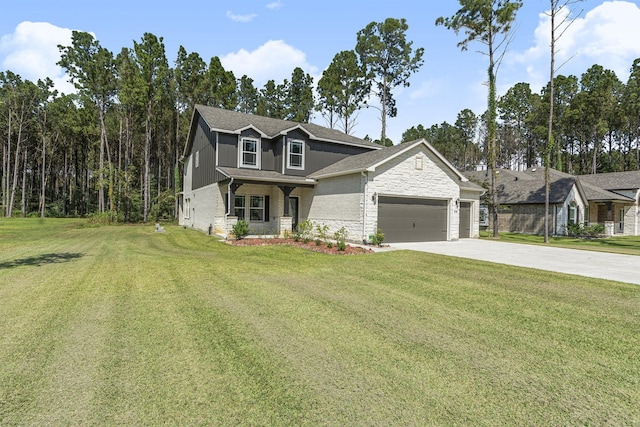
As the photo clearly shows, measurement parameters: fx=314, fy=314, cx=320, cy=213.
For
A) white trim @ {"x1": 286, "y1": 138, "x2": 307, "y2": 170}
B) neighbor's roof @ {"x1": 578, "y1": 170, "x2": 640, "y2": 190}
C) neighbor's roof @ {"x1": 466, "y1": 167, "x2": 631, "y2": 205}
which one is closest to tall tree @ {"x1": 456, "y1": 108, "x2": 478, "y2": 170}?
neighbor's roof @ {"x1": 578, "y1": 170, "x2": 640, "y2": 190}

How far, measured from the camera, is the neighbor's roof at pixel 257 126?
18.8 m

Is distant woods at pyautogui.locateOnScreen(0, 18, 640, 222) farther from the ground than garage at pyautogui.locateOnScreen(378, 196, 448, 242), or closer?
farther from the ground

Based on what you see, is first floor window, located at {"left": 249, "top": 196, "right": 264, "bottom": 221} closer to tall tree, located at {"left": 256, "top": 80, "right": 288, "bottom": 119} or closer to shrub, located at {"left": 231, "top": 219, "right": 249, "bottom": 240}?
shrub, located at {"left": 231, "top": 219, "right": 249, "bottom": 240}

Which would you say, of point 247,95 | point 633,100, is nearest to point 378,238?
point 247,95

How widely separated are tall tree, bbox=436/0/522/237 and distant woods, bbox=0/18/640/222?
12395 mm

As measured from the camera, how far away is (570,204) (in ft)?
83.0

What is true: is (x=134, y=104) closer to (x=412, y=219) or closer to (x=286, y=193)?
(x=286, y=193)

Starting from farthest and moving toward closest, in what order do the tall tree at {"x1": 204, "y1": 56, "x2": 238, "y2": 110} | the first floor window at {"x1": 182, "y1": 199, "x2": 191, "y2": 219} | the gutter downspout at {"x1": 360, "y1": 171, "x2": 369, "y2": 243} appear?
1. the tall tree at {"x1": 204, "y1": 56, "x2": 238, "y2": 110}
2. the first floor window at {"x1": 182, "y1": 199, "x2": 191, "y2": 219}
3. the gutter downspout at {"x1": 360, "y1": 171, "x2": 369, "y2": 243}

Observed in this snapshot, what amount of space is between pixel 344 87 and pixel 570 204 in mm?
25221

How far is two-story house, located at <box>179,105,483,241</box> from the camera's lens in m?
16.1

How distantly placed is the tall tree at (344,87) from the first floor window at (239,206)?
2344 centimetres

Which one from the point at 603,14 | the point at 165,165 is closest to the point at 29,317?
the point at 603,14

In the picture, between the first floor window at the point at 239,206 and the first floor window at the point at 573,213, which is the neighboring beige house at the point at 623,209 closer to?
the first floor window at the point at 573,213

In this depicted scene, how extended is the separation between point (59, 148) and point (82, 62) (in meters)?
24.8
